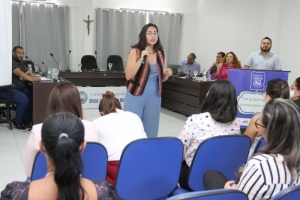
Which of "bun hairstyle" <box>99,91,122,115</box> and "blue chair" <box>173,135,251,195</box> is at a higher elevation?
"bun hairstyle" <box>99,91,122,115</box>

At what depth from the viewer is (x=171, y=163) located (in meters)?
1.91

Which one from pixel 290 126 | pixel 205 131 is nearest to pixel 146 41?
pixel 205 131

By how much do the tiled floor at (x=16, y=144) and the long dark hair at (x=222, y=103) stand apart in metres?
1.99

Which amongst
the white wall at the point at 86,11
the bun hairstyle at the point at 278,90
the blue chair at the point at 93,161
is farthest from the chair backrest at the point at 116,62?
the blue chair at the point at 93,161

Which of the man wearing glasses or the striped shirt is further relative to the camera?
the man wearing glasses

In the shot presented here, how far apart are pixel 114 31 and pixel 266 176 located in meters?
8.13

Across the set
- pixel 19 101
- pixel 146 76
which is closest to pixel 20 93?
pixel 19 101

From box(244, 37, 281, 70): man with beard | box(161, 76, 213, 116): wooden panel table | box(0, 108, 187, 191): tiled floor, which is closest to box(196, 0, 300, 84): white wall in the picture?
box(244, 37, 281, 70): man with beard

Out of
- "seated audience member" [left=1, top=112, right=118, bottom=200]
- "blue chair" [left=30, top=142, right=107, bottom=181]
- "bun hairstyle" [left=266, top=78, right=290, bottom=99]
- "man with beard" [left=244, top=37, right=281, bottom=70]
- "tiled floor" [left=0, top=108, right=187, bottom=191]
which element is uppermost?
"man with beard" [left=244, top=37, right=281, bottom=70]

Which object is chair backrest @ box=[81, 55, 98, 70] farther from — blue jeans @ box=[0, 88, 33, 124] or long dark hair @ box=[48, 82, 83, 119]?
long dark hair @ box=[48, 82, 83, 119]

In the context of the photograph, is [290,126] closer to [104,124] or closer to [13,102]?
[104,124]

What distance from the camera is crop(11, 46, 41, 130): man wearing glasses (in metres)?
5.02

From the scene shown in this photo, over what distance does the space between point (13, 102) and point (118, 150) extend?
11.8 feet

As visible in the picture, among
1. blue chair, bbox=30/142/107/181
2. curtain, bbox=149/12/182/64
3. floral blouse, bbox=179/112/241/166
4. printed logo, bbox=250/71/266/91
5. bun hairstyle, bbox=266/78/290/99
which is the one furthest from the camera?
curtain, bbox=149/12/182/64
